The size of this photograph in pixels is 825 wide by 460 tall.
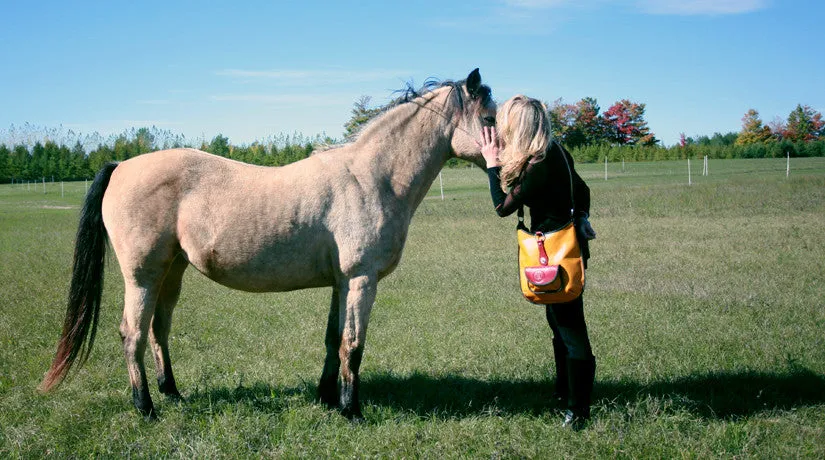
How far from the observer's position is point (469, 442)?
404 centimetres

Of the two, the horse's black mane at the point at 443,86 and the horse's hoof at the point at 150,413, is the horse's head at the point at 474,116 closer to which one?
the horse's black mane at the point at 443,86

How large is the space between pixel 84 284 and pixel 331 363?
2034mm

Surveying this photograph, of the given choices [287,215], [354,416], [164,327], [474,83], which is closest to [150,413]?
[164,327]

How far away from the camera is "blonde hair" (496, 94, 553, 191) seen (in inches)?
161

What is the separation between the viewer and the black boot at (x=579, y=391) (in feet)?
14.0

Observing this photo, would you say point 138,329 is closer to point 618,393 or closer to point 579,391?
point 579,391

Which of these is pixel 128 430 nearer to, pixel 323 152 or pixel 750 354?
pixel 323 152

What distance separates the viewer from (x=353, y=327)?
440 cm

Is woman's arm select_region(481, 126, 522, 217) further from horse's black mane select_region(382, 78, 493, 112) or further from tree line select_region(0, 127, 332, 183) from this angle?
tree line select_region(0, 127, 332, 183)

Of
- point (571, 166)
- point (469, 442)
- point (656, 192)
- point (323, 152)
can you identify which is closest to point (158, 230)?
point (323, 152)

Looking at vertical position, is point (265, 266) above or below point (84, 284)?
above

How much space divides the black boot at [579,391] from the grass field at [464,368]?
15 cm

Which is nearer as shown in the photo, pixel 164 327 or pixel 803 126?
pixel 164 327

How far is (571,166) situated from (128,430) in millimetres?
3583
